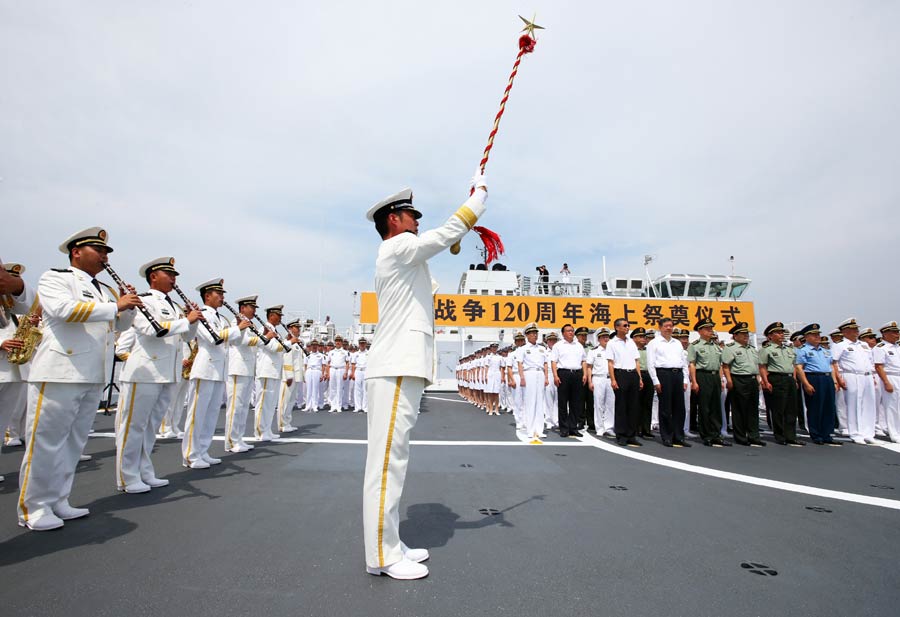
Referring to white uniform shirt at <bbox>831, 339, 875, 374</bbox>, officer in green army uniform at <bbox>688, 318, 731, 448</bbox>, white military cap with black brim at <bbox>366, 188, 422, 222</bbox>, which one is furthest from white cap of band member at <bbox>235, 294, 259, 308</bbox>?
white uniform shirt at <bbox>831, 339, 875, 374</bbox>

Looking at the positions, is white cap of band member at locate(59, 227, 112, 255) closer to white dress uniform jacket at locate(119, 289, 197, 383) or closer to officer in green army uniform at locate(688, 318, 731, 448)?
white dress uniform jacket at locate(119, 289, 197, 383)

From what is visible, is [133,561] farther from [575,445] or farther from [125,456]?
[575,445]

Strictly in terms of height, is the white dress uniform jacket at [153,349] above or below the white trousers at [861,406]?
above

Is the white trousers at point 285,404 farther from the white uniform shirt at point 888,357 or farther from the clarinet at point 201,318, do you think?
the white uniform shirt at point 888,357

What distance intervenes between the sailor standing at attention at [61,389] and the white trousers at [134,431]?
58 cm

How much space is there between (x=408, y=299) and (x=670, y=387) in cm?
560

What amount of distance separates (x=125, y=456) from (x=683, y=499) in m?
4.75

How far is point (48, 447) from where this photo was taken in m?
2.80

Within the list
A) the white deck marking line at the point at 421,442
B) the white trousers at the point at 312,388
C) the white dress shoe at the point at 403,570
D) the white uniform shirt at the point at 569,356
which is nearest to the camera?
the white dress shoe at the point at 403,570

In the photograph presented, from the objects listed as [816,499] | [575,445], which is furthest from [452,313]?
[816,499]

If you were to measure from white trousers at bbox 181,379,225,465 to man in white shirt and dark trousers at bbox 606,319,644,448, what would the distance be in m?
5.47

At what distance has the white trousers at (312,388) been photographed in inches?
462

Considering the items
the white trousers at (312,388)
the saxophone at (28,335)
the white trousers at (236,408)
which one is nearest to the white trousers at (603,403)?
the white trousers at (236,408)

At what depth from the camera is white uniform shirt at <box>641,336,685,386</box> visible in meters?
6.43
